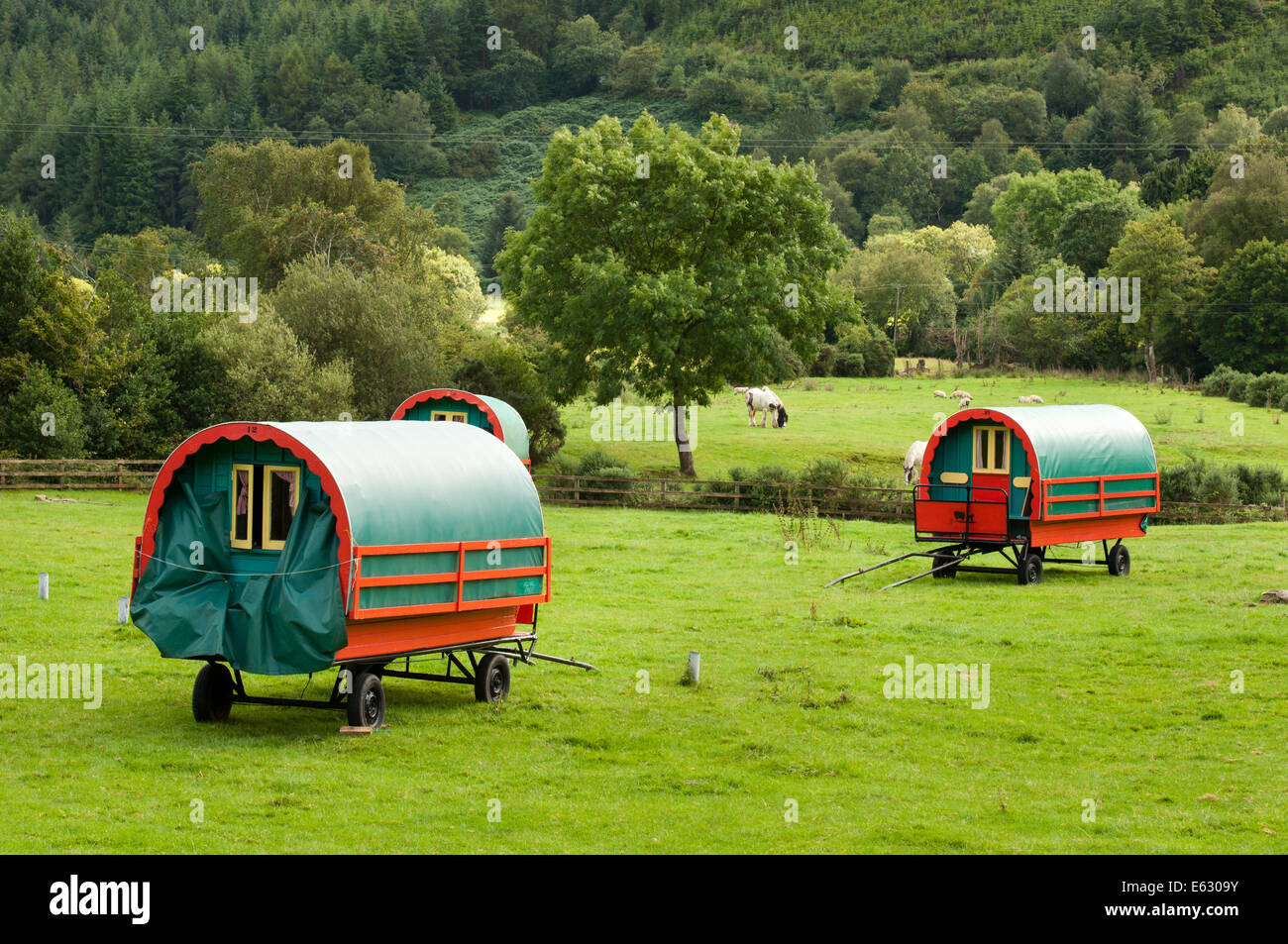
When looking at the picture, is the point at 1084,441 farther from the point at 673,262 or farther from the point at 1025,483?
the point at 673,262

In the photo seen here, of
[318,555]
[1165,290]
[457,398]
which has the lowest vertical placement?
[318,555]

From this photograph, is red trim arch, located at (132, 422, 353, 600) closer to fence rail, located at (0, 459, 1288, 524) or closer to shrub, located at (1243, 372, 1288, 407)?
fence rail, located at (0, 459, 1288, 524)

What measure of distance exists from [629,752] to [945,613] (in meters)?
11.5

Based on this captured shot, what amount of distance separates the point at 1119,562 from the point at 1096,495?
2.29 metres

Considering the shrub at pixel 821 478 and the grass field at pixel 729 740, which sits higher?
the shrub at pixel 821 478

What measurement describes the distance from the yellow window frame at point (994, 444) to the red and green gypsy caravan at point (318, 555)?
14.7 m

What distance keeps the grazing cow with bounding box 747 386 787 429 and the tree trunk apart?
9990 mm

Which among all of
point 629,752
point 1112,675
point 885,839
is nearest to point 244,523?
point 629,752

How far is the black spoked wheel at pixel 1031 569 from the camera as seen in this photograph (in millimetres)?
29078

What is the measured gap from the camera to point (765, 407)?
61.7 m

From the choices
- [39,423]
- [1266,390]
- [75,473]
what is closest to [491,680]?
[75,473]

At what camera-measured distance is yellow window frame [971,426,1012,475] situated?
29.0m

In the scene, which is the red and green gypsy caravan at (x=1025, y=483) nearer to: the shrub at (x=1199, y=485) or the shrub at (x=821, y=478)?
the shrub at (x=821, y=478)

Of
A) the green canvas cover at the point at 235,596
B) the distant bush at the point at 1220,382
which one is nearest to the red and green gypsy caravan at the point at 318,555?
the green canvas cover at the point at 235,596
